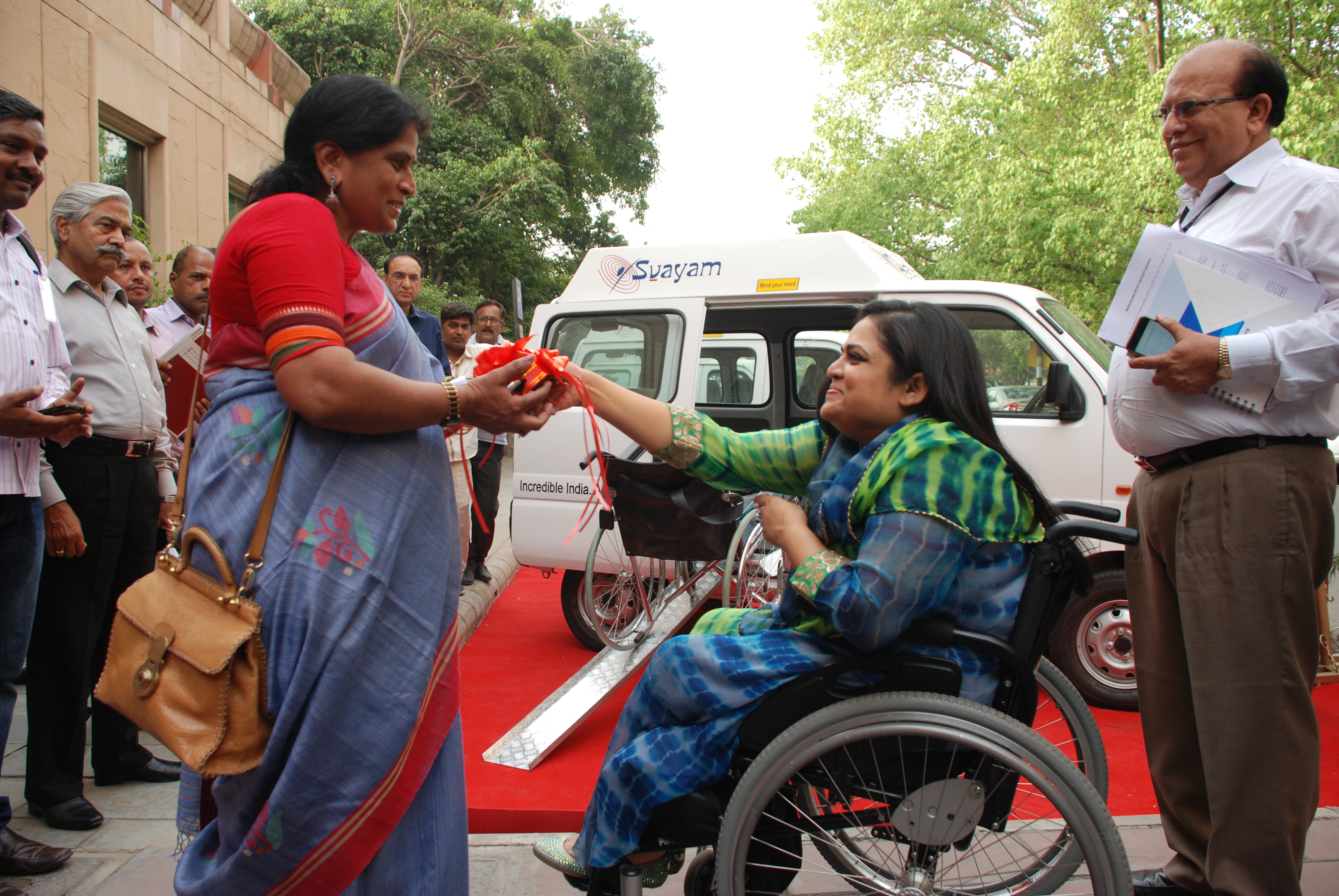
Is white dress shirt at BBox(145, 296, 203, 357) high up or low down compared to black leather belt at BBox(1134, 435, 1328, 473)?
up

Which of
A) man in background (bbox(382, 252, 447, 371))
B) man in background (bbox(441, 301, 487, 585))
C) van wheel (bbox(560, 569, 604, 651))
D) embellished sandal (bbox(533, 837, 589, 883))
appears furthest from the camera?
man in background (bbox(441, 301, 487, 585))

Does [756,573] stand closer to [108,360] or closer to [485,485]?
[485,485]

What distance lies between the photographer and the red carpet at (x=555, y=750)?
Result: 307 centimetres

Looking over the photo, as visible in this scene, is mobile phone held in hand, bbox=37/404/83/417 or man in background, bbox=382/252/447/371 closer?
mobile phone held in hand, bbox=37/404/83/417

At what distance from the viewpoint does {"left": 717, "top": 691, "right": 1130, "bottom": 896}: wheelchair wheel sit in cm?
165

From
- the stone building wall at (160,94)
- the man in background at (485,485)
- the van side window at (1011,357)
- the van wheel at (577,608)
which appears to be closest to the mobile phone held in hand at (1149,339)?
the van side window at (1011,357)

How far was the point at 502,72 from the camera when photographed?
19859mm

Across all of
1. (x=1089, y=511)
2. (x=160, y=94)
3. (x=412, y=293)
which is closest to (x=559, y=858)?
(x=1089, y=511)

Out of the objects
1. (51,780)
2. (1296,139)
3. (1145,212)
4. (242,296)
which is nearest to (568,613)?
(51,780)

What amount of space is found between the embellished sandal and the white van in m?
2.34

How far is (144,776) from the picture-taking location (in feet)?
10.5

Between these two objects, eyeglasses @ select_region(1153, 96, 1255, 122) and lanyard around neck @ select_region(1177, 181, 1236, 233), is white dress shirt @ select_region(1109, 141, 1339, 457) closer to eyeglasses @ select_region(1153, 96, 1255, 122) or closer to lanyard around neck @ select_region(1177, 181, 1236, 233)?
lanyard around neck @ select_region(1177, 181, 1236, 233)

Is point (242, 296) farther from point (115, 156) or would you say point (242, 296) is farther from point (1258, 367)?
point (115, 156)

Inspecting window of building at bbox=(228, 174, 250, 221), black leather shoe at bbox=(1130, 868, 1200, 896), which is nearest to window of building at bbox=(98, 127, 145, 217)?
window of building at bbox=(228, 174, 250, 221)
